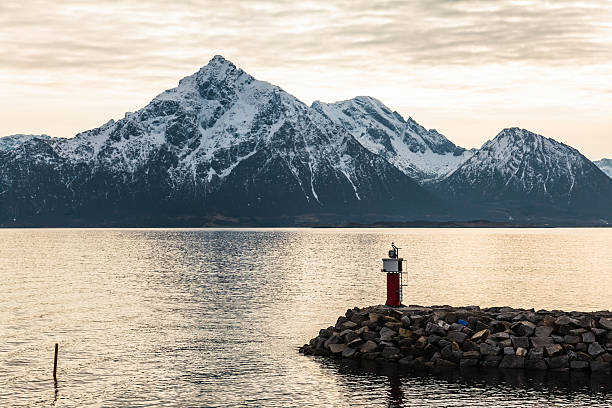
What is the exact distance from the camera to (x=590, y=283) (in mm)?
121438

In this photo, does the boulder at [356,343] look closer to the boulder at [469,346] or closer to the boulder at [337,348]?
the boulder at [337,348]

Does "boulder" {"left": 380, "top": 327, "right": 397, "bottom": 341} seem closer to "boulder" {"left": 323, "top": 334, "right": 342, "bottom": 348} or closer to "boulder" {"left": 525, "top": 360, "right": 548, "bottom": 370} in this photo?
"boulder" {"left": 323, "top": 334, "right": 342, "bottom": 348}

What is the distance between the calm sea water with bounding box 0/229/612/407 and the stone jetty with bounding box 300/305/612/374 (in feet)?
6.31

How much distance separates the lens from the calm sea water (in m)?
47.5

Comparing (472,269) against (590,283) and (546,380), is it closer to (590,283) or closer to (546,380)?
(590,283)

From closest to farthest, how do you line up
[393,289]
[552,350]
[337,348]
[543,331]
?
[552,350] → [543,331] → [337,348] → [393,289]

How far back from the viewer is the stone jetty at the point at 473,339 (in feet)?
176

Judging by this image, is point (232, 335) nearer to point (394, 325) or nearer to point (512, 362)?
point (394, 325)

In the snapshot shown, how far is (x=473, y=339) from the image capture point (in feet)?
184

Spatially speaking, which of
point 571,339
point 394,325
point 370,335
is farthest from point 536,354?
point 370,335

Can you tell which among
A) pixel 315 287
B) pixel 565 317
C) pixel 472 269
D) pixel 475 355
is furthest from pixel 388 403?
pixel 472 269

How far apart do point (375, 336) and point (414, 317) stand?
3140 millimetres

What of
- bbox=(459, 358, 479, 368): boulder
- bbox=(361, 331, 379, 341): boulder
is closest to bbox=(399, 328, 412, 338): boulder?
bbox=(361, 331, 379, 341): boulder

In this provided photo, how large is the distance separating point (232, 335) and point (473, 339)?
71.6 ft
